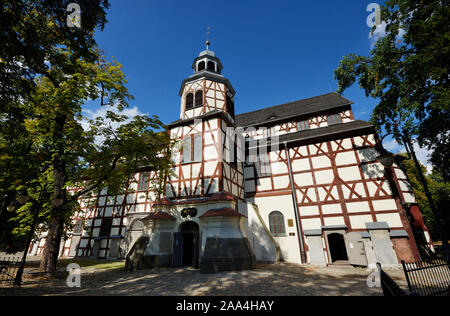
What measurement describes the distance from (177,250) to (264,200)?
24.2 feet

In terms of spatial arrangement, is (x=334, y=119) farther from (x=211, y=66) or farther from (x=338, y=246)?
(x=211, y=66)

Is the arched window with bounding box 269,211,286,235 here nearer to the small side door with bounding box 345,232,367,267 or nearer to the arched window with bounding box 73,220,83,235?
the small side door with bounding box 345,232,367,267

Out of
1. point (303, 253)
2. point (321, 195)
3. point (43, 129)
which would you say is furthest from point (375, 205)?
point (43, 129)

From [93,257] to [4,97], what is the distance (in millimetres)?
17909

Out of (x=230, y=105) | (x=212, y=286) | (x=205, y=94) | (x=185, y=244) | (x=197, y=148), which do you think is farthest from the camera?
(x=230, y=105)

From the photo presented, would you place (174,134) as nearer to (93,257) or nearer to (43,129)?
(43,129)

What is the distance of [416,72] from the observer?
9.27m

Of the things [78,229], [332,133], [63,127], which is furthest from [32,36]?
[78,229]

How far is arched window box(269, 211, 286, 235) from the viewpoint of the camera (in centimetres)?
1442

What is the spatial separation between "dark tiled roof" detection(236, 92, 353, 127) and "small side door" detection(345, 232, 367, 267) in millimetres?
11046

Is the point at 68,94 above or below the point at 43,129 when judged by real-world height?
above

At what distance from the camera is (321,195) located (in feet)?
46.0

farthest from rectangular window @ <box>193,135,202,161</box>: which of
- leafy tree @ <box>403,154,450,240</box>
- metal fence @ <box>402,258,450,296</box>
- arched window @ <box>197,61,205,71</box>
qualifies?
leafy tree @ <box>403,154,450,240</box>
